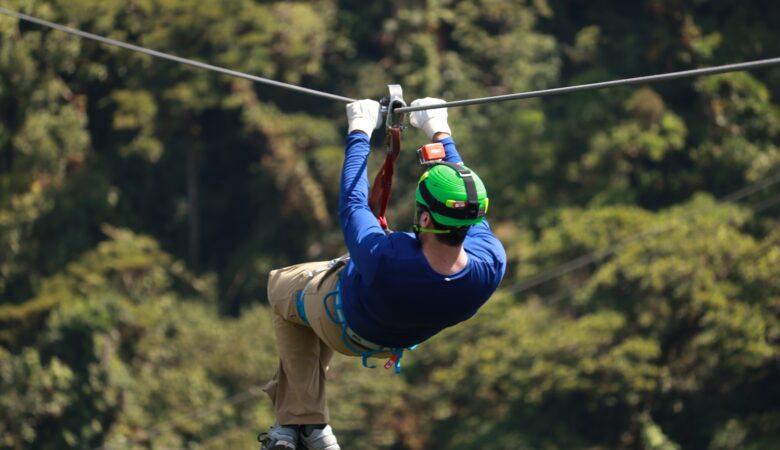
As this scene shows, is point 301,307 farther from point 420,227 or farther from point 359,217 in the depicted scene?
point 420,227

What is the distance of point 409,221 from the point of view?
1808 cm

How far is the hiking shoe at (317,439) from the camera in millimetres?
4750

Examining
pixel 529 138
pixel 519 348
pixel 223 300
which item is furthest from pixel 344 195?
pixel 223 300

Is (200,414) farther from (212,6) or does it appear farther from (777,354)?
(777,354)

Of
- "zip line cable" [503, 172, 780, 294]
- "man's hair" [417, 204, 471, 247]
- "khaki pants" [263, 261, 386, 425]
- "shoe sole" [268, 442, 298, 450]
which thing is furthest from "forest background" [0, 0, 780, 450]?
"man's hair" [417, 204, 471, 247]

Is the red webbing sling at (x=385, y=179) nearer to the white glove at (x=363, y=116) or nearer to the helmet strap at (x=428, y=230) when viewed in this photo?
the white glove at (x=363, y=116)

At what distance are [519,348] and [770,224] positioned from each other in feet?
9.07

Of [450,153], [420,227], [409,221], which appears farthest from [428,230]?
[409,221]

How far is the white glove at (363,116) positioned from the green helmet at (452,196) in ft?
1.09

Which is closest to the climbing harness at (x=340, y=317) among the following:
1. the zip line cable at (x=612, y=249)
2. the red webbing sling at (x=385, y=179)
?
the red webbing sling at (x=385, y=179)

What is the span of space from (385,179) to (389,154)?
73mm

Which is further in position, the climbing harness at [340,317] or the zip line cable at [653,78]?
the climbing harness at [340,317]

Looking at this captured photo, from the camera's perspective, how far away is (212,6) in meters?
18.7

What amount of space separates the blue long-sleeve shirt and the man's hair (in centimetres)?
8
